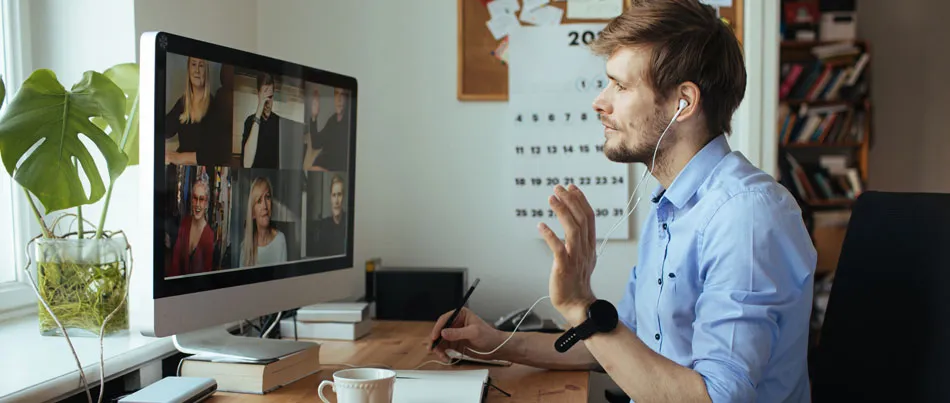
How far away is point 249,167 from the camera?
1.43 meters

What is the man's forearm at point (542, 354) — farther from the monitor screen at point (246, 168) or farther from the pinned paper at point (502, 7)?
the pinned paper at point (502, 7)

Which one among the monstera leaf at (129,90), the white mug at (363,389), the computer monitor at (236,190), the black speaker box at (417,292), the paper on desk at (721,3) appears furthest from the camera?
the paper on desk at (721,3)

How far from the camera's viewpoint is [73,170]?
1.37 metres

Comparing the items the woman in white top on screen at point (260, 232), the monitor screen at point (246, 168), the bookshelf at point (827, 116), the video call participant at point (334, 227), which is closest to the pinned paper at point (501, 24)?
the monitor screen at point (246, 168)

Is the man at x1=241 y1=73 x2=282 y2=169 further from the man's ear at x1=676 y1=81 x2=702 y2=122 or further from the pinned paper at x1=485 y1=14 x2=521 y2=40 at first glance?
the pinned paper at x1=485 y1=14 x2=521 y2=40

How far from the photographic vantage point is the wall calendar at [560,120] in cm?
221

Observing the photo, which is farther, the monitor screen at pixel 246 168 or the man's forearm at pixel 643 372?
the monitor screen at pixel 246 168

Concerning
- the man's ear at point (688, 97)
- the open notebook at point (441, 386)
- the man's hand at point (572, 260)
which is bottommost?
the open notebook at point (441, 386)

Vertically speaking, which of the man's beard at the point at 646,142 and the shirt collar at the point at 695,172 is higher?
the man's beard at the point at 646,142

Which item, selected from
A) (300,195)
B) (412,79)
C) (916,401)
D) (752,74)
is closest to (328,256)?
(300,195)

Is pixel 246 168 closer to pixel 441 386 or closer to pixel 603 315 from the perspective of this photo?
pixel 441 386

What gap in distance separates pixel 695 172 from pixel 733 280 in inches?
10.6

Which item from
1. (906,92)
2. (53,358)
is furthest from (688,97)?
(906,92)

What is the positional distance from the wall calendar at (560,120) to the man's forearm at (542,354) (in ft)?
2.05
